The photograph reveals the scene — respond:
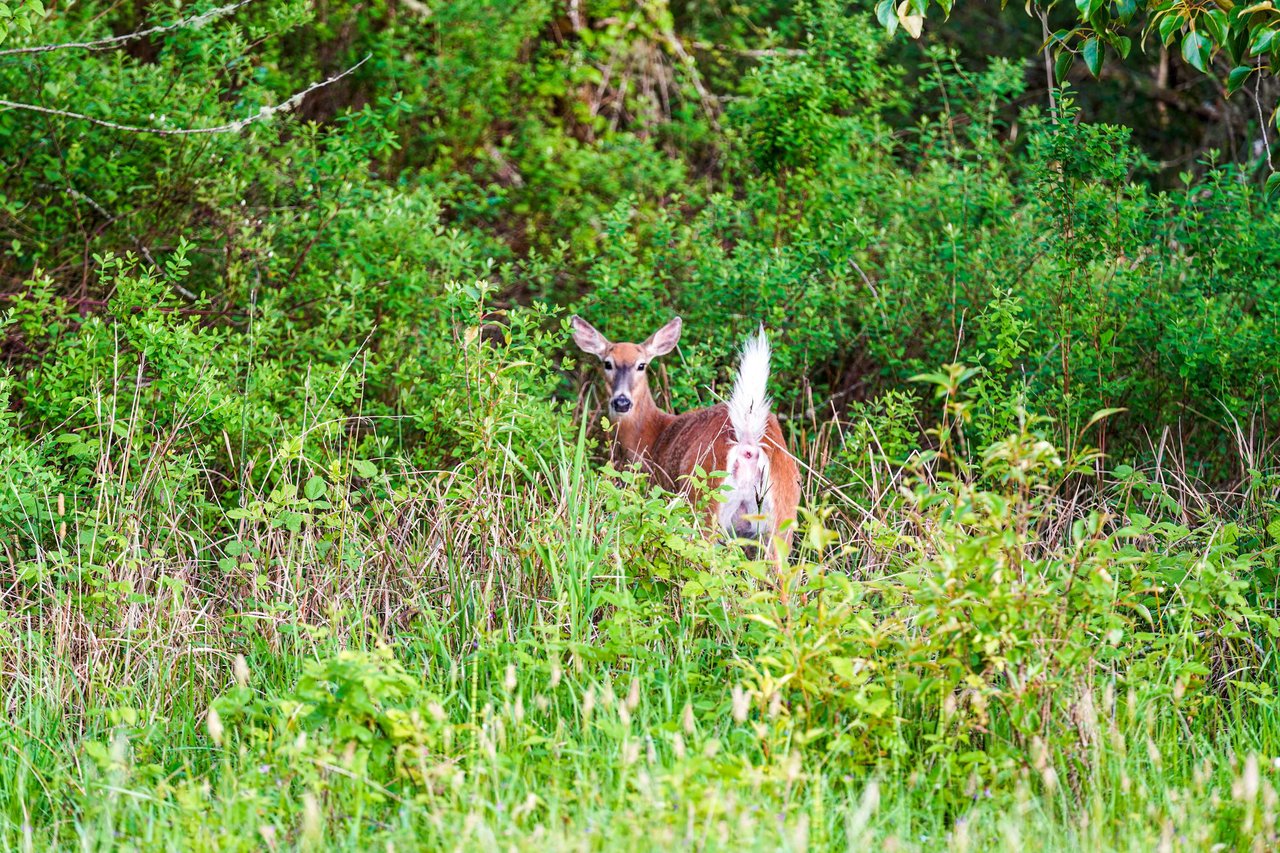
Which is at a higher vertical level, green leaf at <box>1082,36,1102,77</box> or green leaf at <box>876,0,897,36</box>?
green leaf at <box>876,0,897,36</box>

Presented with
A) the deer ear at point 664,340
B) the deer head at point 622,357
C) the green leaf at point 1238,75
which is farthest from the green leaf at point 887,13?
the deer head at point 622,357

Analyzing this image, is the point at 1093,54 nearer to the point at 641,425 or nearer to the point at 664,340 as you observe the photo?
the point at 664,340

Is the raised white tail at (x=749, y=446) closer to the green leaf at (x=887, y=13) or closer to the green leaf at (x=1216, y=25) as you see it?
the green leaf at (x=887, y=13)

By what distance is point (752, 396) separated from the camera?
215 inches

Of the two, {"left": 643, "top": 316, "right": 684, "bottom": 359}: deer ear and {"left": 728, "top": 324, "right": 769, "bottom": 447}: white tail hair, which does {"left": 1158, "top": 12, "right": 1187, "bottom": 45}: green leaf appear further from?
{"left": 643, "top": 316, "right": 684, "bottom": 359}: deer ear

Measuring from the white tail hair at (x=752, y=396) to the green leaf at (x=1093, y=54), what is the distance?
4.96 feet

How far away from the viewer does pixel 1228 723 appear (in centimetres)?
406

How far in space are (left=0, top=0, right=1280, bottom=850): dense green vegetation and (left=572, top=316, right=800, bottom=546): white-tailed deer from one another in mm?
189

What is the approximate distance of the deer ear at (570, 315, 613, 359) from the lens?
7.09 metres

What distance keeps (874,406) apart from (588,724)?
3072 mm

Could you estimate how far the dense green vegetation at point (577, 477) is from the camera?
11.3 ft

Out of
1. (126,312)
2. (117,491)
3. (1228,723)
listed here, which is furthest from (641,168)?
(1228,723)

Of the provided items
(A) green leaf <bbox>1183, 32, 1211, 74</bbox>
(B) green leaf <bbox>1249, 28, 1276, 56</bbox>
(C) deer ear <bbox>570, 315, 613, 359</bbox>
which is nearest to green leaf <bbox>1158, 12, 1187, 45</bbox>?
(A) green leaf <bbox>1183, 32, 1211, 74</bbox>

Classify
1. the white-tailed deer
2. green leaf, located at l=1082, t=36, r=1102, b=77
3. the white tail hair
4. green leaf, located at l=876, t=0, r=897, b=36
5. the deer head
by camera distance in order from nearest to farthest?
green leaf, located at l=876, t=0, r=897, b=36, green leaf, located at l=1082, t=36, r=1102, b=77, the white tail hair, the white-tailed deer, the deer head
